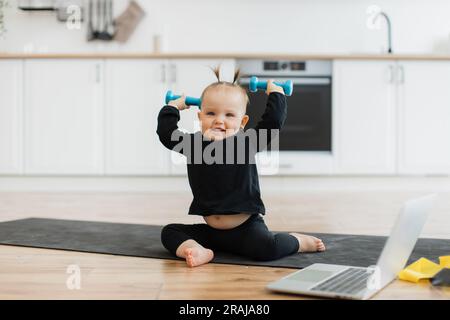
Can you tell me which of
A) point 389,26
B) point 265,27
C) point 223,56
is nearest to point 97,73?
point 223,56

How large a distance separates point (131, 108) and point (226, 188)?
2565 mm

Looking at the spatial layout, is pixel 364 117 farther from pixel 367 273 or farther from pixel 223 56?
pixel 367 273

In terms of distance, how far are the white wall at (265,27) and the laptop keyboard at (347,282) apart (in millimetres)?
3363

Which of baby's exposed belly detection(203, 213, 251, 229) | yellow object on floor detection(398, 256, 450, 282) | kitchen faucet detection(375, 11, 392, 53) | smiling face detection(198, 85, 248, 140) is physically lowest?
yellow object on floor detection(398, 256, 450, 282)

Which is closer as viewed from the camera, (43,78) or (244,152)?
(244,152)

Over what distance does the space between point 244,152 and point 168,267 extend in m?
0.34

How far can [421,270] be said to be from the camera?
1.22 metres

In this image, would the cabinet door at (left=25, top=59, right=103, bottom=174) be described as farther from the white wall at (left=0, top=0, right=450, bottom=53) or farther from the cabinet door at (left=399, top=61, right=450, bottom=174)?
the cabinet door at (left=399, top=61, right=450, bottom=174)

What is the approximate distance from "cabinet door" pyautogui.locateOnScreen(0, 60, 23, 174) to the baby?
2700 mm

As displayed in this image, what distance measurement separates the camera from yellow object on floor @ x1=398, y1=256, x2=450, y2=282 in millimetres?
1176

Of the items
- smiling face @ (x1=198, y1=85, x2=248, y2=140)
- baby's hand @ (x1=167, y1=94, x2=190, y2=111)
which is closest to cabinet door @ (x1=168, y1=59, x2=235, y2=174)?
baby's hand @ (x1=167, y1=94, x2=190, y2=111)
